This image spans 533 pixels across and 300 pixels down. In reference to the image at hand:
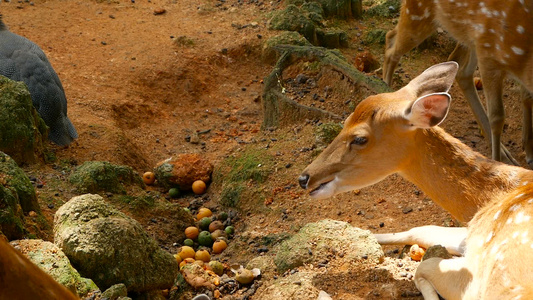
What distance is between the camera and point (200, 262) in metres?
5.01

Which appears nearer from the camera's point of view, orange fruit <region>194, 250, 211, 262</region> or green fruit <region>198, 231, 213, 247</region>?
orange fruit <region>194, 250, 211, 262</region>

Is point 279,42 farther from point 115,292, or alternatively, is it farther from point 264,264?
point 115,292

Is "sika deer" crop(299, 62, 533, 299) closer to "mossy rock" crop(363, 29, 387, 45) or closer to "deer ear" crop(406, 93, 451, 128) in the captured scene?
"deer ear" crop(406, 93, 451, 128)

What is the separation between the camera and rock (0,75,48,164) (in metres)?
5.75

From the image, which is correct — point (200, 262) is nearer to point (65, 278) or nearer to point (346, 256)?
point (346, 256)

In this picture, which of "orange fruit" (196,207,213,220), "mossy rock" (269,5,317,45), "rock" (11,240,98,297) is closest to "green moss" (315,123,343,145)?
"orange fruit" (196,207,213,220)

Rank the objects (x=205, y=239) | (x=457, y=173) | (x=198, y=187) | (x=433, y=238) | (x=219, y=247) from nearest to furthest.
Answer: (x=457, y=173), (x=433, y=238), (x=219, y=247), (x=205, y=239), (x=198, y=187)

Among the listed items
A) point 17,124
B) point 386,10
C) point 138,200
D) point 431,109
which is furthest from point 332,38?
point 431,109

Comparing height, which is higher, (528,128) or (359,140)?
(359,140)

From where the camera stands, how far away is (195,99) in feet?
28.1

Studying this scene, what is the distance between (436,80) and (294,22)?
528cm

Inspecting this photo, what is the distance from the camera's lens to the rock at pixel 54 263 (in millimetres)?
3553

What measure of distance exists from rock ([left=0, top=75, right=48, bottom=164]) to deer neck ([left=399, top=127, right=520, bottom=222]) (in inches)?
134

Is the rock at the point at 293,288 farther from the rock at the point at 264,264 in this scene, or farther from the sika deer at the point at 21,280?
the sika deer at the point at 21,280
